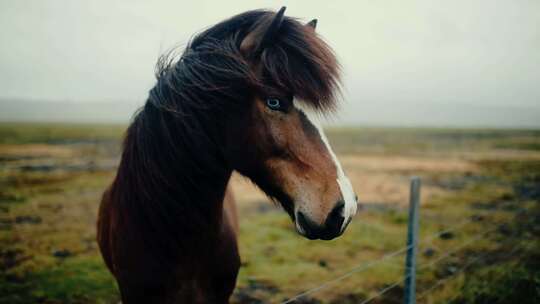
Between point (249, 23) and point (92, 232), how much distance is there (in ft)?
28.7

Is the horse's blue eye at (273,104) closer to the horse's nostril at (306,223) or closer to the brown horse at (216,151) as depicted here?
the brown horse at (216,151)

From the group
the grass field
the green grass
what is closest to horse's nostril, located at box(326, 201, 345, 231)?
the grass field

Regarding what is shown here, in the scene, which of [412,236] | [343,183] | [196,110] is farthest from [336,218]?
[412,236]

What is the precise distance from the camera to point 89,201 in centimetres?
1287

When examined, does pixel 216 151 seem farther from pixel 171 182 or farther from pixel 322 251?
pixel 322 251

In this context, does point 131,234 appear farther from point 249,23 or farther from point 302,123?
point 249,23

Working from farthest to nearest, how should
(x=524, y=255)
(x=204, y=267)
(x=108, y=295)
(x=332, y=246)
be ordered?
(x=332, y=246), (x=524, y=255), (x=108, y=295), (x=204, y=267)

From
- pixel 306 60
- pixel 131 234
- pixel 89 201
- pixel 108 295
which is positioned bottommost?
pixel 89 201

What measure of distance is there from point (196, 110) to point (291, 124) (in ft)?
1.66

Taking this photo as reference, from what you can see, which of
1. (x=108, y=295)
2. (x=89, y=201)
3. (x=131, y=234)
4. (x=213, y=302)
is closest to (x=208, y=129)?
(x=131, y=234)

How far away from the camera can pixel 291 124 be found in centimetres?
164

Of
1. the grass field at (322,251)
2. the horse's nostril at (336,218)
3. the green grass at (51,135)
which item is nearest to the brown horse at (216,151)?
the horse's nostril at (336,218)

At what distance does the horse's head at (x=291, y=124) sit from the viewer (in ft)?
5.08

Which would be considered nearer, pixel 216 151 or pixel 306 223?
pixel 306 223
